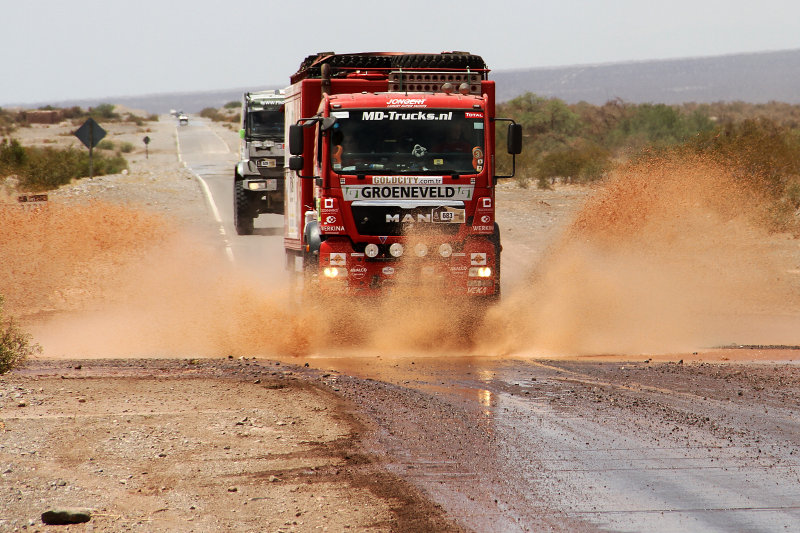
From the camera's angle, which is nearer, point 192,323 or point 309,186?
point 309,186

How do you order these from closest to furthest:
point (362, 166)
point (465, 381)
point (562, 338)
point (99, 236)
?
point (465, 381), point (362, 166), point (562, 338), point (99, 236)

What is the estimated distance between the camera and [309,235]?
13.9 metres

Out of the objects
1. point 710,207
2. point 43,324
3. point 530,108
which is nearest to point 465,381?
point 43,324

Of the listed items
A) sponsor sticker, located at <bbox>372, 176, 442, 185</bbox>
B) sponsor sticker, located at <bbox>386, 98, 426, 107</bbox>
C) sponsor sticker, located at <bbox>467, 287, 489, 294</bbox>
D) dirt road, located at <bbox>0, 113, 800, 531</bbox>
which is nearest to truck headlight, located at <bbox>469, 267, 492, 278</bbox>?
sponsor sticker, located at <bbox>467, 287, 489, 294</bbox>

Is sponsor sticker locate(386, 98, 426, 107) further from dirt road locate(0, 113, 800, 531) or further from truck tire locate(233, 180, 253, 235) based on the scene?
truck tire locate(233, 180, 253, 235)

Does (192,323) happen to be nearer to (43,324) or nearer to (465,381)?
(43,324)

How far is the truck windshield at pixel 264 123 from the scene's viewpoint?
81.8 feet

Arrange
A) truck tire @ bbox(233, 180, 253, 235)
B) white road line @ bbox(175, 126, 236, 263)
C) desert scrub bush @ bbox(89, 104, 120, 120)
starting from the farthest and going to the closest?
desert scrub bush @ bbox(89, 104, 120, 120) → truck tire @ bbox(233, 180, 253, 235) → white road line @ bbox(175, 126, 236, 263)

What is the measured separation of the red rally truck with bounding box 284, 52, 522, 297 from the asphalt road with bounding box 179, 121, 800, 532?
1.30 m

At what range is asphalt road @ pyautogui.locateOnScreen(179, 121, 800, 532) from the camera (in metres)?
6.28

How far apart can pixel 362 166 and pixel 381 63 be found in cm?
222

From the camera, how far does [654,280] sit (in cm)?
1833

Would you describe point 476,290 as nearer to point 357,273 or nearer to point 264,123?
point 357,273

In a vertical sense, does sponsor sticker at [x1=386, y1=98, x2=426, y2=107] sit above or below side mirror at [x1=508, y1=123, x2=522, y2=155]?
above
